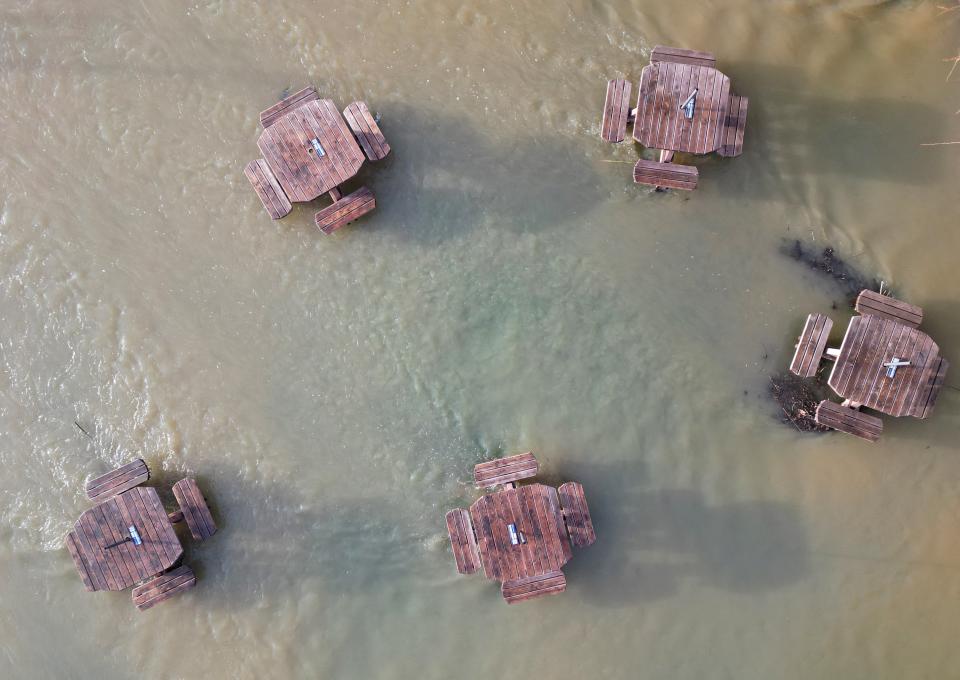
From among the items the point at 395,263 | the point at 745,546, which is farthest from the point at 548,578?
the point at 395,263

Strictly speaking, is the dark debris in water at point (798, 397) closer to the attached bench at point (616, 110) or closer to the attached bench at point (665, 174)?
the attached bench at point (665, 174)

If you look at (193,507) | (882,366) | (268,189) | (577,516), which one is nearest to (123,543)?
(193,507)

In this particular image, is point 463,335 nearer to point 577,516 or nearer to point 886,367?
point 577,516

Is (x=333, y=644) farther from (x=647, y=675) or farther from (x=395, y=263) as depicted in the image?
(x=395, y=263)

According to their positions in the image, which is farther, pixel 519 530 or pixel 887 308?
pixel 887 308

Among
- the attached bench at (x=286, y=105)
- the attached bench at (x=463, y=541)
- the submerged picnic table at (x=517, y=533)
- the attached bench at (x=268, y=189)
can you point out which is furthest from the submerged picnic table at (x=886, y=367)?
the attached bench at (x=286, y=105)

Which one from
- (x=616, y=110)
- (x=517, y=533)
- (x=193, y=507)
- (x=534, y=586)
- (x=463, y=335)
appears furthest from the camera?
(x=463, y=335)
